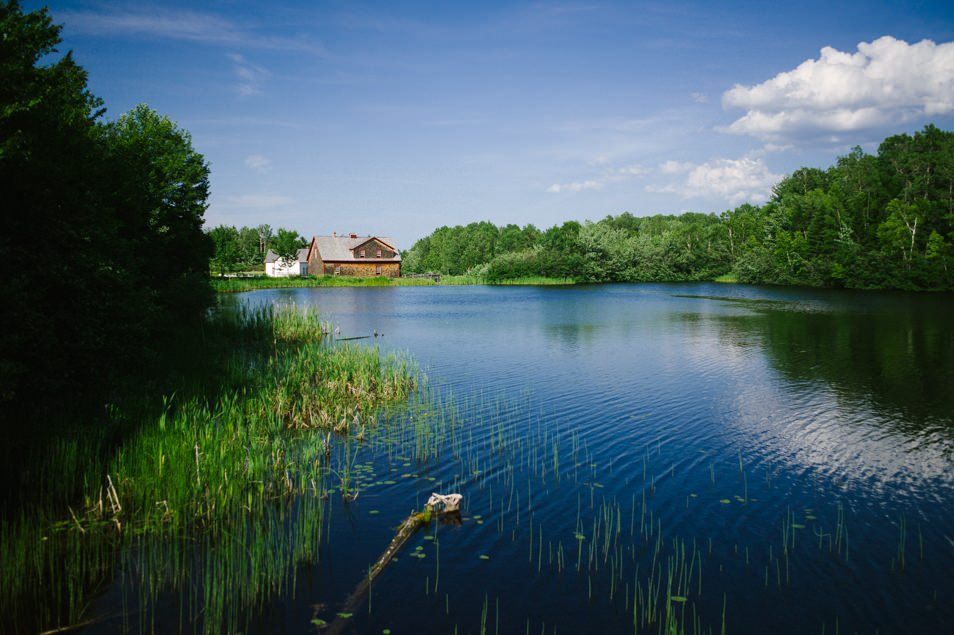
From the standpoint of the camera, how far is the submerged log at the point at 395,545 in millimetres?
7191

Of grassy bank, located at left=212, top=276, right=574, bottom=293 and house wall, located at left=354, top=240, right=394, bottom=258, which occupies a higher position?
house wall, located at left=354, top=240, right=394, bottom=258

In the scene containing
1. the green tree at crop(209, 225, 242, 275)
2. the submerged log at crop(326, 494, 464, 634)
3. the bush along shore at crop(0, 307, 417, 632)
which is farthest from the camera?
the green tree at crop(209, 225, 242, 275)

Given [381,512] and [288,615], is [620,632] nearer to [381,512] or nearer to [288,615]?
[288,615]

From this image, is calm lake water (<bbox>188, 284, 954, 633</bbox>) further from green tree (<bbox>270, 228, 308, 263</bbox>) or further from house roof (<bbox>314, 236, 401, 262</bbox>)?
green tree (<bbox>270, 228, 308, 263</bbox>)

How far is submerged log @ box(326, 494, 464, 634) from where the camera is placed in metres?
7.19

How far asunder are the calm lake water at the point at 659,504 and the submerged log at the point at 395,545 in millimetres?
146

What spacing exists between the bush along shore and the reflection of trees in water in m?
15.8

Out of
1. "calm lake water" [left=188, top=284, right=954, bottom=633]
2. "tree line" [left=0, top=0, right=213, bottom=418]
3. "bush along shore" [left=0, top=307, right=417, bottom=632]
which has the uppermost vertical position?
"tree line" [left=0, top=0, right=213, bottom=418]

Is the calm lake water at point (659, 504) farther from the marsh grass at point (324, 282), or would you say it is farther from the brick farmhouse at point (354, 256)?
the brick farmhouse at point (354, 256)

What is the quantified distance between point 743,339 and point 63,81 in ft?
103

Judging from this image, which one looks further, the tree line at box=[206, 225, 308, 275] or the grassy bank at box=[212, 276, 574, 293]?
the tree line at box=[206, 225, 308, 275]

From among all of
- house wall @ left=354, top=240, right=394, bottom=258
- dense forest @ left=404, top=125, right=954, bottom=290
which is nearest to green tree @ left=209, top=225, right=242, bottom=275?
house wall @ left=354, top=240, right=394, bottom=258

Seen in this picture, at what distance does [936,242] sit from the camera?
2680 inches

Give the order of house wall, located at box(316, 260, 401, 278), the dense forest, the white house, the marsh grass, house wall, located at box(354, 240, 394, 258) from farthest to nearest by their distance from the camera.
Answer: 1. the white house
2. house wall, located at box(354, 240, 394, 258)
3. house wall, located at box(316, 260, 401, 278)
4. the marsh grass
5. the dense forest
